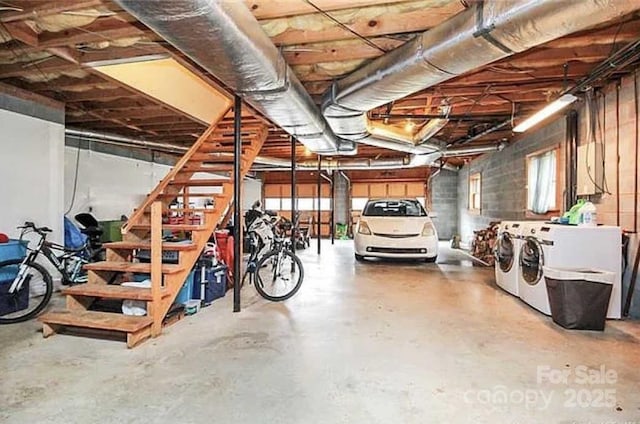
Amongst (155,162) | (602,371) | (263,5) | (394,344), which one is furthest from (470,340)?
(155,162)

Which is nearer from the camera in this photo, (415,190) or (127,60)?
(127,60)

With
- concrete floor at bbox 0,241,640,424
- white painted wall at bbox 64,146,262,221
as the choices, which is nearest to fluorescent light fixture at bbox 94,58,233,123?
white painted wall at bbox 64,146,262,221

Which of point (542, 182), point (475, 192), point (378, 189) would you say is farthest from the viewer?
point (378, 189)

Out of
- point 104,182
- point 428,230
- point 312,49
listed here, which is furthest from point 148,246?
point 428,230

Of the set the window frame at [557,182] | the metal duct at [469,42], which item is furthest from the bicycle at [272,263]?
the window frame at [557,182]

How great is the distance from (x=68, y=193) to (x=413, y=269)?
5746 millimetres

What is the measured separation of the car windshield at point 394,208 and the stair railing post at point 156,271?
15.1ft

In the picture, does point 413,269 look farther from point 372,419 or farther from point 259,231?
point 372,419

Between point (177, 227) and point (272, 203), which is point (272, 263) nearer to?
point (177, 227)

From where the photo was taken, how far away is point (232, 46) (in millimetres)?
2305

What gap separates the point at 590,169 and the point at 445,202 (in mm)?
8249

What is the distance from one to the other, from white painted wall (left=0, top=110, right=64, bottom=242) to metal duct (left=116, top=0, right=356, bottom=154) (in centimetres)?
293

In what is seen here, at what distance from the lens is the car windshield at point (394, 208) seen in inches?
281

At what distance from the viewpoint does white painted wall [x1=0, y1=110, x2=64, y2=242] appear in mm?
4316
